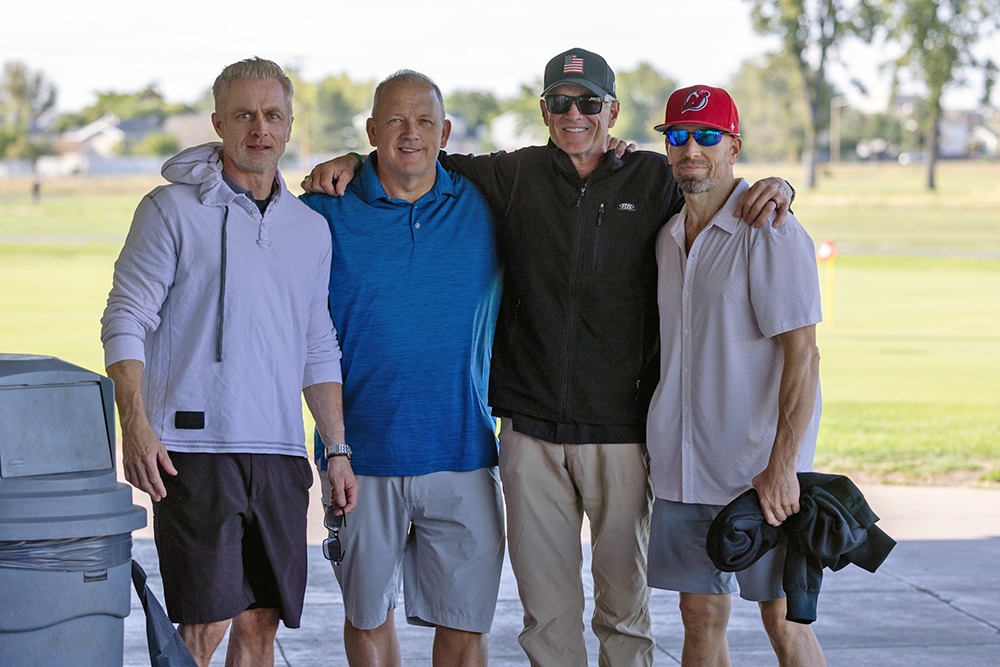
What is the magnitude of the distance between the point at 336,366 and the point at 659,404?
0.96m

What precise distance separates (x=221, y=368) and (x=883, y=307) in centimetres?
2133

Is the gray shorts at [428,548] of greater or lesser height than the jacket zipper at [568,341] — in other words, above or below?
below

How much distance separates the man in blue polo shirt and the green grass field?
5.31 metres

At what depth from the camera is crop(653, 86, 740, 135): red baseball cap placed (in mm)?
3391

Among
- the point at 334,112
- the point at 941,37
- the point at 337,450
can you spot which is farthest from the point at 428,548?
the point at 334,112

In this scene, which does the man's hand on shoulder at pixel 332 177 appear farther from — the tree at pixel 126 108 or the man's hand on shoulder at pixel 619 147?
the tree at pixel 126 108

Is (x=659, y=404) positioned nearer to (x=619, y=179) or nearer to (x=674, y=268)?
(x=674, y=268)

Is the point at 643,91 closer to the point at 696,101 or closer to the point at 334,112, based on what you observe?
the point at 334,112

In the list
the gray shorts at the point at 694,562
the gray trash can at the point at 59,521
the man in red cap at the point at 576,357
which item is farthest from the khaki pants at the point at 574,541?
the gray trash can at the point at 59,521

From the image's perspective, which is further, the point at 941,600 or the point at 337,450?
the point at 941,600

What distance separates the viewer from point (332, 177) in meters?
3.74

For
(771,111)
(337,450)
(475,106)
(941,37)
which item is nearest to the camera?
(337,450)

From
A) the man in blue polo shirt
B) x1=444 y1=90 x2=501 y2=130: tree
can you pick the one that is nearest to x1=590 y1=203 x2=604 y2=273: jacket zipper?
the man in blue polo shirt

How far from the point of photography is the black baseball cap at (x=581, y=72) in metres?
3.73
